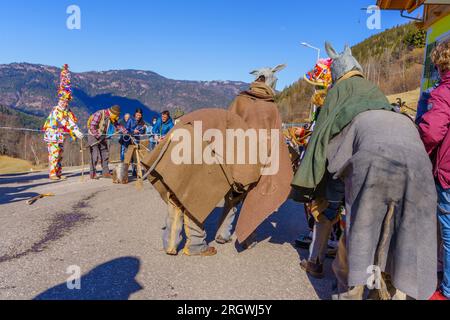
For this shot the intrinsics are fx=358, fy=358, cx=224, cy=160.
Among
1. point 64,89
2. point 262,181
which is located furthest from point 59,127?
point 262,181

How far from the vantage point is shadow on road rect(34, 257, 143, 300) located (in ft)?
10.1

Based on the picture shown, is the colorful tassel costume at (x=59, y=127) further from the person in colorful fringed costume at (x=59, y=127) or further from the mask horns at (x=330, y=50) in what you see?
the mask horns at (x=330, y=50)

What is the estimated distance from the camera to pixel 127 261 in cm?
397

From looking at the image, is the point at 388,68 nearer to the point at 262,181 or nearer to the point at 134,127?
the point at 134,127

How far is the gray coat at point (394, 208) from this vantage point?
2.40 meters

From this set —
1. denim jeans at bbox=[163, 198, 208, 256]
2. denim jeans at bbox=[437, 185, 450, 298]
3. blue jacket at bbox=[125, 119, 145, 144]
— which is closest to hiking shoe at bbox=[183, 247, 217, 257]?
denim jeans at bbox=[163, 198, 208, 256]

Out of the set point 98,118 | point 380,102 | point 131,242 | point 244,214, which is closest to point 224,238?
point 244,214

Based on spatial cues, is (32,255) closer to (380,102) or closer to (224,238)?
(224,238)

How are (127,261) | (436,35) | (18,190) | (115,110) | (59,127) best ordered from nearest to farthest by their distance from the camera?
(127,261) < (18,190) < (436,35) < (59,127) < (115,110)

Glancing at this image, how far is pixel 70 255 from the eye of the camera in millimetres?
4094

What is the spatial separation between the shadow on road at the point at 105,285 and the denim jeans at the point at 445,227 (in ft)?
8.90

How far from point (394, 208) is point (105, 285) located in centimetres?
256

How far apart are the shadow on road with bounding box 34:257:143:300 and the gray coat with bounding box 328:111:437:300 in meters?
1.96

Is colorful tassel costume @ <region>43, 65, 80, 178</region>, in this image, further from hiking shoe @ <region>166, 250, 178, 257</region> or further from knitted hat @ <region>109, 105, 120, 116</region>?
hiking shoe @ <region>166, 250, 178, 257</region>
